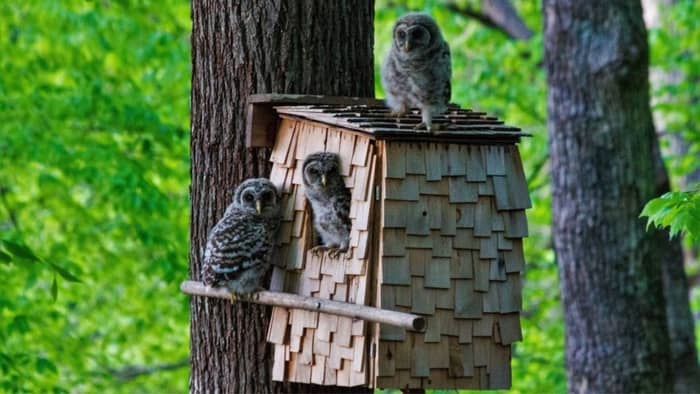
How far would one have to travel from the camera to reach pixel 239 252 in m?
3.93

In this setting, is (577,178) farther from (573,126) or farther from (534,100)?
(534,100)

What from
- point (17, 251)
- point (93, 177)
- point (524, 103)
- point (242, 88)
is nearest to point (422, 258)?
point (242, 88)

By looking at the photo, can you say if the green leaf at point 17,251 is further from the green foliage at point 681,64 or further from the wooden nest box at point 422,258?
the green foliage at point 681,64

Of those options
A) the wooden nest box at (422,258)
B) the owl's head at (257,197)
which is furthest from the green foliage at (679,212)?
the owl's head at (257,197)

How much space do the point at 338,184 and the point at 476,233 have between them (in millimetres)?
537

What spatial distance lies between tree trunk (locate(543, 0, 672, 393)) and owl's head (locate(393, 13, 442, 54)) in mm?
3112

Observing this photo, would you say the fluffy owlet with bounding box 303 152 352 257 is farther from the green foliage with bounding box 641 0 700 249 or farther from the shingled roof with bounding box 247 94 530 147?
the green foliage with bounding box 641 0 700 249

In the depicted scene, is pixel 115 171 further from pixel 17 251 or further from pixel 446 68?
pixel 446 68

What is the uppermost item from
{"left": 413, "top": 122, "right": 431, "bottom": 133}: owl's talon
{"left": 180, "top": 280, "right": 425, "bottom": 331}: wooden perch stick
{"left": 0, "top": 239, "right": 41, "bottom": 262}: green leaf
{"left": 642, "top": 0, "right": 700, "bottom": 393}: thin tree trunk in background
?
{"left": 413, "top": 122, "right": 431, "bottom": 133}: owl's talon

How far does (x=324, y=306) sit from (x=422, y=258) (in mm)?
379

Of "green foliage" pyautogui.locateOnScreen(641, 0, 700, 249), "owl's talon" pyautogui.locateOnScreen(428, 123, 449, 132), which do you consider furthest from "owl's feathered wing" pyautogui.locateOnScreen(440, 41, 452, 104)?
"green foliage" pyautogui.locateOnScreen(641, 0, 700, 249)

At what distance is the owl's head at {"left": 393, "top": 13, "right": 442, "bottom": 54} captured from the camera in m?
3.77

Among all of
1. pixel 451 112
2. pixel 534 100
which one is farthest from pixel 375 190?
pixel 534 100

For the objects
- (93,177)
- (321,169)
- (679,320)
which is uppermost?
(321,169)
